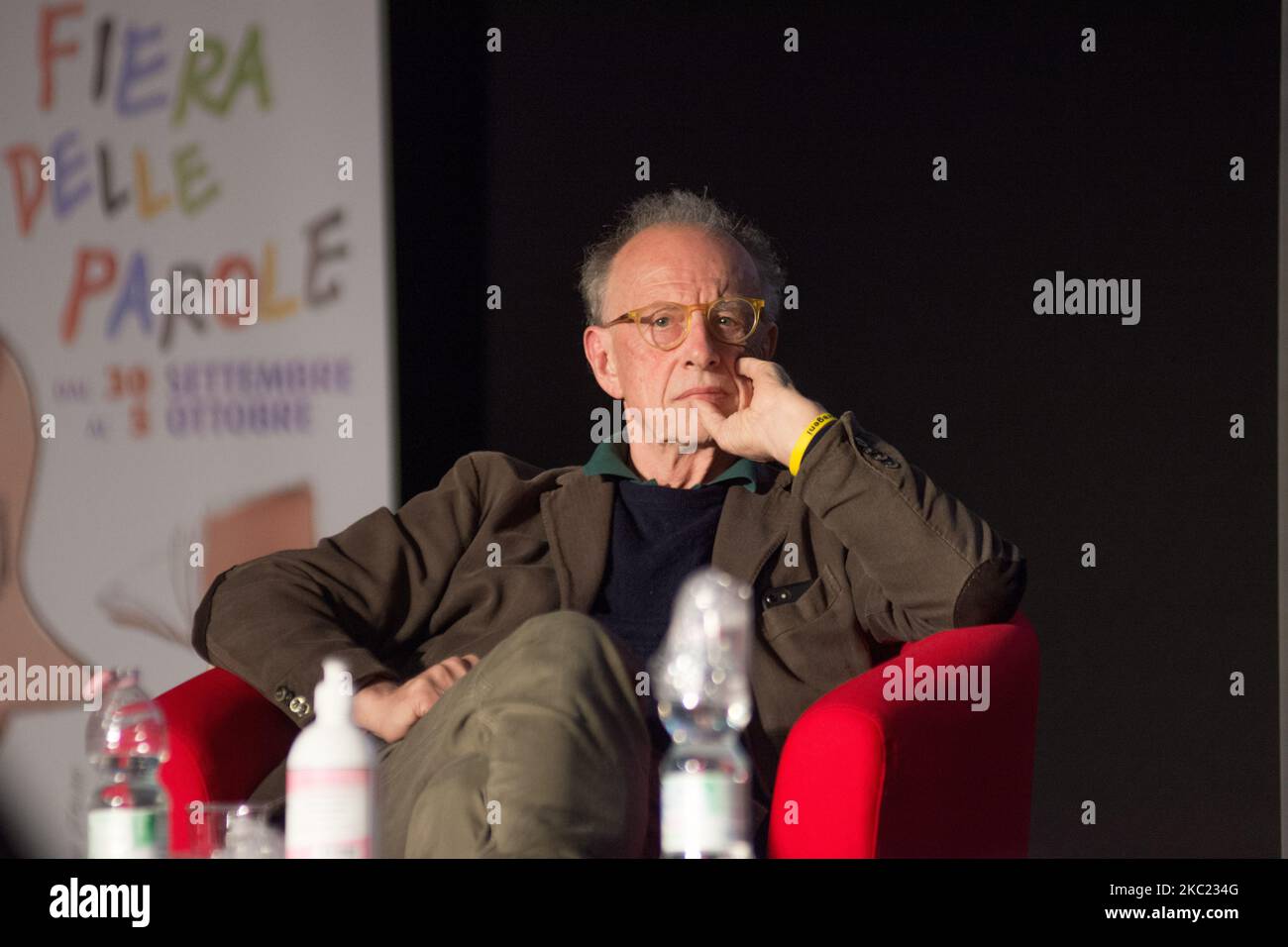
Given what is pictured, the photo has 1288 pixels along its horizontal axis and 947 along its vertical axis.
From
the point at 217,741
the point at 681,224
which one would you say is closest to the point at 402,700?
the point at 217,741

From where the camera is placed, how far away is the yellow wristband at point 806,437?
7.57 feet

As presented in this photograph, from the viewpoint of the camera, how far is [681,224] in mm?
2727

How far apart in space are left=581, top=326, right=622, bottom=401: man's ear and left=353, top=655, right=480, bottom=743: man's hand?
741 mm

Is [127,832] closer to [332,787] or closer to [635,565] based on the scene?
[332,787]

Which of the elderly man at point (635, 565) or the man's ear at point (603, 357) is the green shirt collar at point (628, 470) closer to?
the elderly man at point (635, 565)

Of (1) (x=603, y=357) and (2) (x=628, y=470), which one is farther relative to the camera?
(1) (x=603, y=357)

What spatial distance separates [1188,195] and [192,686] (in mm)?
2315

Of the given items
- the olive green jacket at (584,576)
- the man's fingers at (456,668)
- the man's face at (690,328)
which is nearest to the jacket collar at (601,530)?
the olive green jacket at (584,576)

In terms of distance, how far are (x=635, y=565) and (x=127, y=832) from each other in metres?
1.03

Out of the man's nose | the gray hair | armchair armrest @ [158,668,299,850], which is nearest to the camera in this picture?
armchair armrest @ [158,668,299,850]

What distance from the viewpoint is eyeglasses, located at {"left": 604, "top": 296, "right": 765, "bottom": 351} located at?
2.63m

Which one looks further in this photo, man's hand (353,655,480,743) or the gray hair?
the gray hair

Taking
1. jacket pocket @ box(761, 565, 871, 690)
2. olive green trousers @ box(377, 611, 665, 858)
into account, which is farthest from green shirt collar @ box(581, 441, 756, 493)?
olive green trousers @ box(377, 611, 665, 858)

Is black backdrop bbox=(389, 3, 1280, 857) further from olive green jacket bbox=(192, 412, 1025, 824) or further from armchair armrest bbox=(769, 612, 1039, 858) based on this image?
armchair armrest bbox=(769, 612, 1039, 858)
